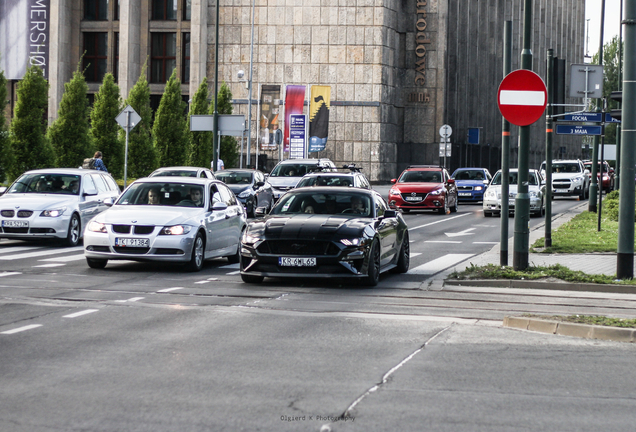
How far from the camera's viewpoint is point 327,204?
14.8m

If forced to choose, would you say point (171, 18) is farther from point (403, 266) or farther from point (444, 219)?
point (403, 266)

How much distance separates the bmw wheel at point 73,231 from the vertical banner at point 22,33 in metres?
46.2

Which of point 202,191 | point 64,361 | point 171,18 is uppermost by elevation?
point 171,18

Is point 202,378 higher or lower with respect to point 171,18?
lower

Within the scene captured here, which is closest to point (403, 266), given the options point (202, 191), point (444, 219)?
point (202, 191)

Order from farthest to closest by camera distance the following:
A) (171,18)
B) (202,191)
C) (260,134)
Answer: (171,18) → (260,134) → (202,191)

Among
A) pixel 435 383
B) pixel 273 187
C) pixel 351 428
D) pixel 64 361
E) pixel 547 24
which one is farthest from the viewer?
pixel 547 24

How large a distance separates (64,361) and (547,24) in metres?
98.1

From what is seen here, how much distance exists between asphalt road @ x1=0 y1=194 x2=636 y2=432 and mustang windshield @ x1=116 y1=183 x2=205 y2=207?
286cm

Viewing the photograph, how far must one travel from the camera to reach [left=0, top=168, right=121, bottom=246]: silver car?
20.0m

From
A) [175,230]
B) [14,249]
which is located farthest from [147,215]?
[14,249]

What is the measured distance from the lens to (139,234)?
1533 cm

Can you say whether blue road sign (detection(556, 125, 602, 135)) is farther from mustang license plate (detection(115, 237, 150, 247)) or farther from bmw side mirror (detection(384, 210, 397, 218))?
mustang license plate (detection(115, 237, 150, 247))

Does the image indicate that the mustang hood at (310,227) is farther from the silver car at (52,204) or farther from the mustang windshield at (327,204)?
the silver car at (52,204)
